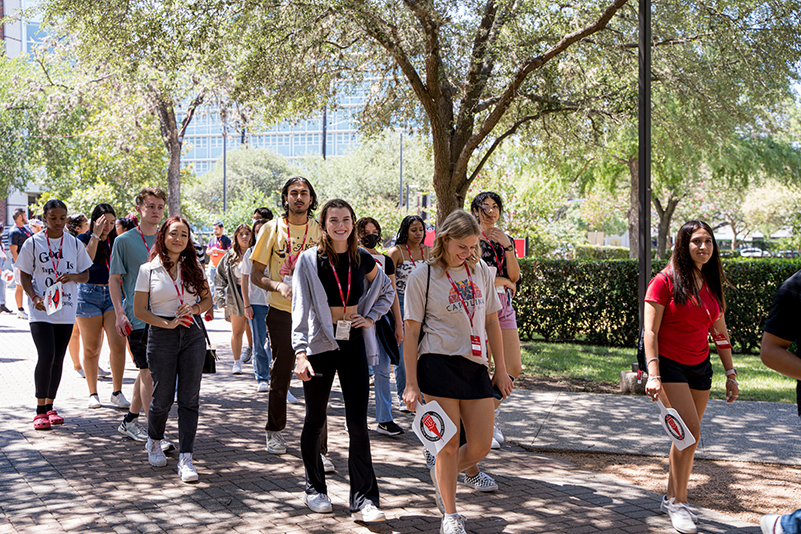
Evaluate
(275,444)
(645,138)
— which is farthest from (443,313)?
(645,138)

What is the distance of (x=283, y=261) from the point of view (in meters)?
5.31

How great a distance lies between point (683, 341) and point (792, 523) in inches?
66.2

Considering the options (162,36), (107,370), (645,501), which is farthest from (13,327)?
(645,501)

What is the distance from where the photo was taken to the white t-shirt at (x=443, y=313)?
3.98 m

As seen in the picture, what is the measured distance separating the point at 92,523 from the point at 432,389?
2090 mm

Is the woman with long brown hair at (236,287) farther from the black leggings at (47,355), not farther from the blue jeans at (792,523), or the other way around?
the blue jeans at (792,523)

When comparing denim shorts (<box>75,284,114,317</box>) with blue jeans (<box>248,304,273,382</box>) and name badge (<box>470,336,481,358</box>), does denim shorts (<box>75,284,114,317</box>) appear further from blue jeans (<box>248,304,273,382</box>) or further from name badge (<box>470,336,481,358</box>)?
name badge (<box>470,336,481,358</box>)

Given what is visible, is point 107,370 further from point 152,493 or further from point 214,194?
point 214,194

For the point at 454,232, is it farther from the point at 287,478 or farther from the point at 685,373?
the point at 287,478

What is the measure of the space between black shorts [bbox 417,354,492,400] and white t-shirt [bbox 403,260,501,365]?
4 centimetres

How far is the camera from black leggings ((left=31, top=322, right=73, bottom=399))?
621 cm

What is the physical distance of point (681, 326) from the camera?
4.30 m

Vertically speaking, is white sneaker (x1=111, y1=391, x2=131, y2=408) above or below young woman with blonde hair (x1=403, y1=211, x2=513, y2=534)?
below

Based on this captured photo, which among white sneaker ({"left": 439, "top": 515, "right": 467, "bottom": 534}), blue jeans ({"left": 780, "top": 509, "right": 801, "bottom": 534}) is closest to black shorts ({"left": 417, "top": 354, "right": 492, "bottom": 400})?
white sneaker ({"left": 439, "top": 515, "right": 467, "bottom": 534})
